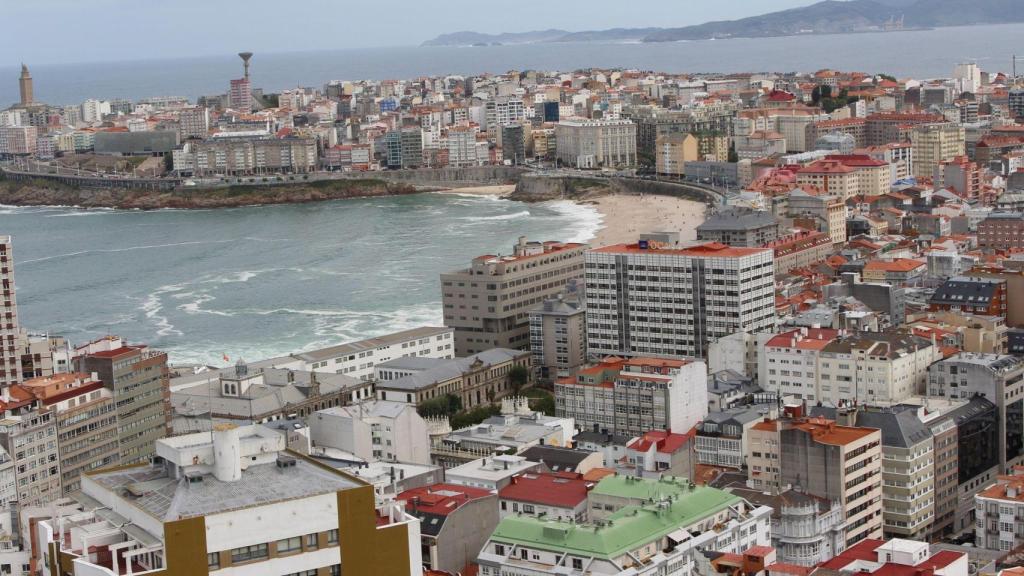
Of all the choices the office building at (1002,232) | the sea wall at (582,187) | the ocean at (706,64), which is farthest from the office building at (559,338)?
the ocean at (706,64)

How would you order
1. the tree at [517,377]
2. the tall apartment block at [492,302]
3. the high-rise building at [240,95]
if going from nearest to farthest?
the tree at [517,377] < the tall apartment block at [492,302] < the high-rise building at [240,95]

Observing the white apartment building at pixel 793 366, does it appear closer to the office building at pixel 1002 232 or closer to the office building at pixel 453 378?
the office building at pixel 453 378

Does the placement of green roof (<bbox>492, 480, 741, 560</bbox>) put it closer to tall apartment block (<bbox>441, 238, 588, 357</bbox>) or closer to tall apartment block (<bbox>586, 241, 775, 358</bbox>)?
tall apartment block (<bbox>586, 241, 775, 358</bbox>)

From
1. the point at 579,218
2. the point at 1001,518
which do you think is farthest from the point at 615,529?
the point at 579,218

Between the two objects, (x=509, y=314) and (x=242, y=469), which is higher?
(x=242, y=469)

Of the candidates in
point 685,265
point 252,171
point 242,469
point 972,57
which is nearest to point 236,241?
point 252,171

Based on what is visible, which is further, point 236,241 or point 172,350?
point 236,241

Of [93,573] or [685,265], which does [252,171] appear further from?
[93,573]

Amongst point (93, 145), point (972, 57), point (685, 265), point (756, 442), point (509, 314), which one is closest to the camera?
point (756, 442)
